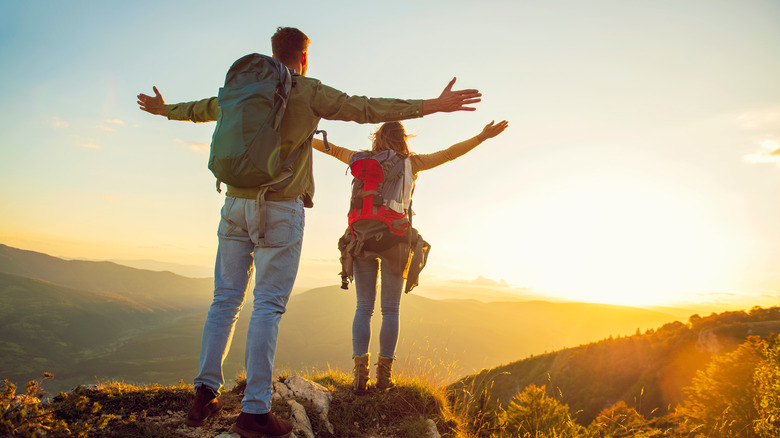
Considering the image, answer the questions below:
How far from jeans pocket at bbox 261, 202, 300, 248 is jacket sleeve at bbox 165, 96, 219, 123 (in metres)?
1.17

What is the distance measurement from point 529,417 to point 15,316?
870 feet

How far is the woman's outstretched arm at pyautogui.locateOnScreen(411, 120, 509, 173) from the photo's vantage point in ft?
13.7

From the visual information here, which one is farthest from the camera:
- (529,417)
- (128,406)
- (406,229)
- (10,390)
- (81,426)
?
(529,417)

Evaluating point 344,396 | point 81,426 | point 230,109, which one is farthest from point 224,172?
point 344,396

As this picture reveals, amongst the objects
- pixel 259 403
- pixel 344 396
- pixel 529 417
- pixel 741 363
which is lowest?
pixel 741 363

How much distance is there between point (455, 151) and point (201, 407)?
3424mm

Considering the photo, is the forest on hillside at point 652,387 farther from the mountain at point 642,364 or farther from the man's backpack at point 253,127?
the man's backpack at point 253,127

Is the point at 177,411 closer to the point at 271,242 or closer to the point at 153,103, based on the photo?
the point at 271,242

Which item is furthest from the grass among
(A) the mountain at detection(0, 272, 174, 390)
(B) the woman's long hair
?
(A) the mountain at detection(0, 272, 174, 390)

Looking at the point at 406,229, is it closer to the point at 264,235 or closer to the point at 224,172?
the point at 264,235

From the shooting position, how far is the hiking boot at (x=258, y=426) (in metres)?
2.55

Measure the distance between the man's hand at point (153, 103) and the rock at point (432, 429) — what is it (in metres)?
4.28

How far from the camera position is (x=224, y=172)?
8.76 feet

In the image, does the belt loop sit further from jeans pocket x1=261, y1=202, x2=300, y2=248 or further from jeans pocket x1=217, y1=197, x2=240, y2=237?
jeans pocket x1=217, y1=197, x2=240, y2=237
